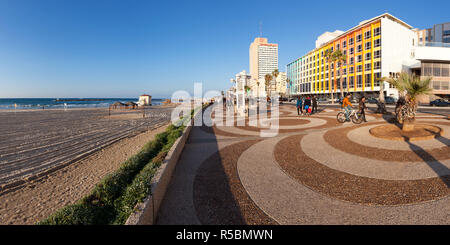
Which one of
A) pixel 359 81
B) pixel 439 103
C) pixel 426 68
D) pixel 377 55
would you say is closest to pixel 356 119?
pixel 439 103

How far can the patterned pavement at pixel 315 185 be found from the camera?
10.5 feet

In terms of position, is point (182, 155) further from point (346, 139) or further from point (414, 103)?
point (414, 103)

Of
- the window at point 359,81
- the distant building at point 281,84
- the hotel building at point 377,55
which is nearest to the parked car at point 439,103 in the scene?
the hotel building at point 377,55

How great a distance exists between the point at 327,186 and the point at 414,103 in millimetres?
7226

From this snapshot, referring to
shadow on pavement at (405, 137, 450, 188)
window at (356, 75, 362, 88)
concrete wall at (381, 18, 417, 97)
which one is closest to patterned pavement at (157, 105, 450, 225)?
shadow on pavement at (405, 137, 450, 188)

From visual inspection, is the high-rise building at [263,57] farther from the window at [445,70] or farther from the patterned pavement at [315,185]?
the patterned pavement at [315,185]

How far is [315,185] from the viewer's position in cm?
429

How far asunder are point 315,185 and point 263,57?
20465 centimetres

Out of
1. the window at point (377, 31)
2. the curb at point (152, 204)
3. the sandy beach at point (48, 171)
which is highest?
the window at point (377, 31)

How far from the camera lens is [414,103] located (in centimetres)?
813

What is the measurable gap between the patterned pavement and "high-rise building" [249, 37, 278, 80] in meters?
191

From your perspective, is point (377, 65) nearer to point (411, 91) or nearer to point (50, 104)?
point (411, 91)

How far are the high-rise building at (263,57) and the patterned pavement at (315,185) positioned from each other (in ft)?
627

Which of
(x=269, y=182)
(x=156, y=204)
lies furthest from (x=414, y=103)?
(x=156, y=204)
